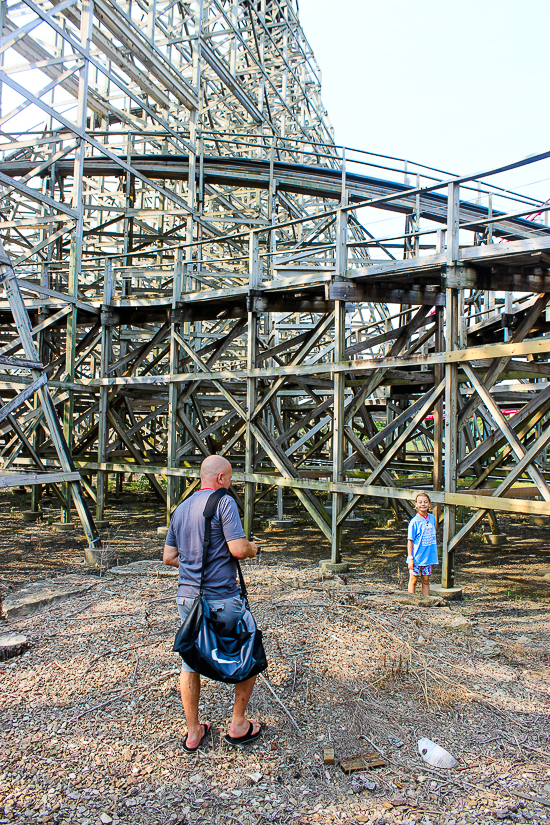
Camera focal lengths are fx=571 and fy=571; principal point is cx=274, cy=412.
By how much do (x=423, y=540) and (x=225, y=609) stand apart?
355 cm

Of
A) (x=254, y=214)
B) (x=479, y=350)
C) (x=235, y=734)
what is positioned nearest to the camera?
(x=235, y=734)

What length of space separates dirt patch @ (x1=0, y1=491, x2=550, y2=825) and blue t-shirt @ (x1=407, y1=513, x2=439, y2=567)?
0.53 m

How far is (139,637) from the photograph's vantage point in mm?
5129

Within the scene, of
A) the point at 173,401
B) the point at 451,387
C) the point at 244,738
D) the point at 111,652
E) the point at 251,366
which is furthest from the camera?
the point at 173,401

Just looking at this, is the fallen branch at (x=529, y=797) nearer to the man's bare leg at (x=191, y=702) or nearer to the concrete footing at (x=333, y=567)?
the man's bare leg at (x=191, y=702)

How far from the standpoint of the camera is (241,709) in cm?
347

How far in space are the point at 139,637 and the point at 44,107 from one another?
8842mm

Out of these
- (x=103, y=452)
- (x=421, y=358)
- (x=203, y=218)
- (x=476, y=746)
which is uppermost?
(x=203, y=218)

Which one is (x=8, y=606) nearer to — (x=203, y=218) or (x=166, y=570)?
(x=166, y=570)

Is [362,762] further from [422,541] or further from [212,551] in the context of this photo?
[422,541]

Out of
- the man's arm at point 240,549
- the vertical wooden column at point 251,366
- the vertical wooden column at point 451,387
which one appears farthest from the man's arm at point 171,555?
the vertical wooden column at point 251,366

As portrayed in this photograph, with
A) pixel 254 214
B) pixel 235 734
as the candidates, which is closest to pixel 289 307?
pixel 235 734

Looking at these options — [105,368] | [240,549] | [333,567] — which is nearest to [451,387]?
[333,567]

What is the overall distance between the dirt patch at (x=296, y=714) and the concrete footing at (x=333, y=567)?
0.87m
